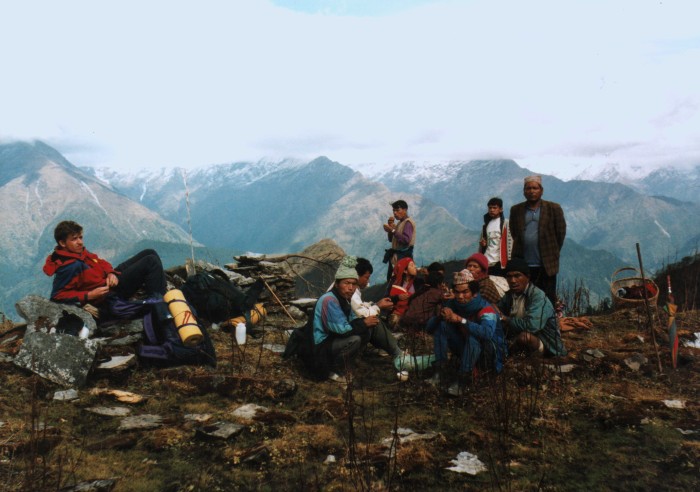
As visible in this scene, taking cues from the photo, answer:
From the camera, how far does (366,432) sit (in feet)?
11.1

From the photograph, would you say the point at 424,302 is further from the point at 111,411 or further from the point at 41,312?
the point at 41,312

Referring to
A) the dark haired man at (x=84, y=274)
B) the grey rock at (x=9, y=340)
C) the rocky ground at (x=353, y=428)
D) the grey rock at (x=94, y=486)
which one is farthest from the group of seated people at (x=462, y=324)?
the grey rock at (x=9, y=340)

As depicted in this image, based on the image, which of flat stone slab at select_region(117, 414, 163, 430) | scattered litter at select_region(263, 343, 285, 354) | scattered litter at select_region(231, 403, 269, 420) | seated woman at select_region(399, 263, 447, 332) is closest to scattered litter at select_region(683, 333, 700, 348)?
seated woman at select_region(399, 263, 447, 332)

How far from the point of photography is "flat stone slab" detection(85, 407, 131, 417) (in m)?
4.99

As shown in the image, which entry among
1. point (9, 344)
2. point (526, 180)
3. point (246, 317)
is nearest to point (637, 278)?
point (526, 180)

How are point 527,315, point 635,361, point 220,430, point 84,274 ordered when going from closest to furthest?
point 220,430, point 527,315, point 635,361, point 84,274

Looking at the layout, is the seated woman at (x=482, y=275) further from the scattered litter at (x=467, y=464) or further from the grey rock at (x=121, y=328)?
the grey rock at (x=121, y=328)

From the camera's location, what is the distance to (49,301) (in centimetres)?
646

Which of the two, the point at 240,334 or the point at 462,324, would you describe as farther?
the point at 240,334

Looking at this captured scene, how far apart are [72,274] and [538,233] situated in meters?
6.61

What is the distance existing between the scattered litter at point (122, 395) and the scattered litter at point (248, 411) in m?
1.17

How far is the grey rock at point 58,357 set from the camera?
559 centimetres

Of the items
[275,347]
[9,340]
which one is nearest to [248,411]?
[275,347]

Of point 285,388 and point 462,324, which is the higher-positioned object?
point 462,324
